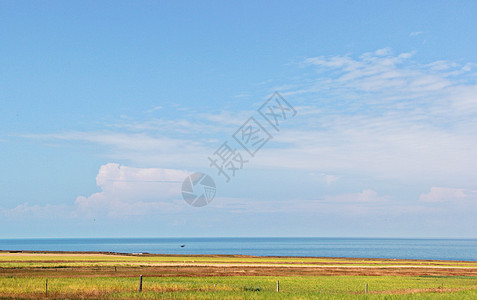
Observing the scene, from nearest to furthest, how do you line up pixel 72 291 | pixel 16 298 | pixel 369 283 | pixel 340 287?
pixel 16 298 → pixel 72 291 → pixel 340 287 → pixel 369 283

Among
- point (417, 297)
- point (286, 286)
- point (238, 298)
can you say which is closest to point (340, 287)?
point (286, 286)

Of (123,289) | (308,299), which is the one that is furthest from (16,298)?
(308,299)

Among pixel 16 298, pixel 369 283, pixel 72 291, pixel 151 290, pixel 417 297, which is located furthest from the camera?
pixel 369 283

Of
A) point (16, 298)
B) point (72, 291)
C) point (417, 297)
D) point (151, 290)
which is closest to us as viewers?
point (16, 298)

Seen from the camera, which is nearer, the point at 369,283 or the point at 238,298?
the point at 238,298

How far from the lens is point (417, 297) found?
3328cm

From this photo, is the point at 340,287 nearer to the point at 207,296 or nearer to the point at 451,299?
the point at 451,299

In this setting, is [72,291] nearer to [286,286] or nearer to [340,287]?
[286,286]

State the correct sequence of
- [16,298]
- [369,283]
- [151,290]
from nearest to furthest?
[16,298] → [151,290] → [369,283]

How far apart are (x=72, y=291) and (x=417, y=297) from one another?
81.3ft

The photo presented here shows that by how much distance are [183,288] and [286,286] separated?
520 inches

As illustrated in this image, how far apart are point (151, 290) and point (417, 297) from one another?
19845mm

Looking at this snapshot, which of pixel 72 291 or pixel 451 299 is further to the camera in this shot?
pixel 72 291

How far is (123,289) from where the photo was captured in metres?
37.7
